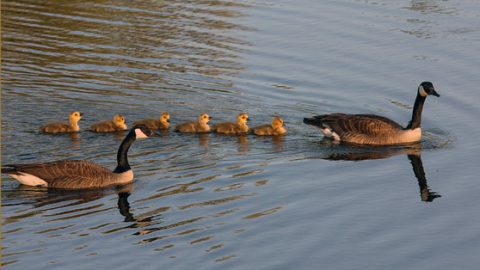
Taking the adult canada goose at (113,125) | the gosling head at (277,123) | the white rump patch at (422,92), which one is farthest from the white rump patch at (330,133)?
the adult canada goose at (113,125)

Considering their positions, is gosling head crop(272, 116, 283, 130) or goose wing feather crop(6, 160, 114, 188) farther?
gosling head crop(272, 116, 283, 130)

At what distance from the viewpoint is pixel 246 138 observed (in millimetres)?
21672

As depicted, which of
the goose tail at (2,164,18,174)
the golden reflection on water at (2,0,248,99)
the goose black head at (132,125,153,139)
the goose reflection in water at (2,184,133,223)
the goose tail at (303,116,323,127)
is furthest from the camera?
the golden reflection on water at (2,0,248,99)

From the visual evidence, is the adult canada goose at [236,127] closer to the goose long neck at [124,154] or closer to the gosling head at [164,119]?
the gosling head at [164,119]

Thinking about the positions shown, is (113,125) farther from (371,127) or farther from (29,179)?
(371,127)

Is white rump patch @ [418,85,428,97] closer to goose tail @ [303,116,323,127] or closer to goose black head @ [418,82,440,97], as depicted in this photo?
goose black head @ [418,82,440,97]

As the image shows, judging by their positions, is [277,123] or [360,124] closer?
[277,123]

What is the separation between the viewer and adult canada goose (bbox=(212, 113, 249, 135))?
70.7 ft

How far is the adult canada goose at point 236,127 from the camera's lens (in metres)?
21.6

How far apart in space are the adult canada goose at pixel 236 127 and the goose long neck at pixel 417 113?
9.35 feet

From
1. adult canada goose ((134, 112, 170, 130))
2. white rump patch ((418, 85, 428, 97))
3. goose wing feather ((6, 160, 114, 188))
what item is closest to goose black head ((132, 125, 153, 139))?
goose wing feather ((6, 160, 114, 188))

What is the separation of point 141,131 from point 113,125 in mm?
1812

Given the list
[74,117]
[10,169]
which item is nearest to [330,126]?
[74,117]

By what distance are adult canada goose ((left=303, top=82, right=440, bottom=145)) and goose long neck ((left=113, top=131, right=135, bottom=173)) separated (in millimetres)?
3683
